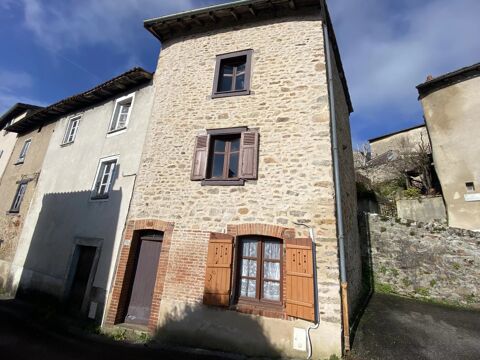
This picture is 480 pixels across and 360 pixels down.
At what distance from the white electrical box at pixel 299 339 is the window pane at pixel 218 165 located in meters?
3.89

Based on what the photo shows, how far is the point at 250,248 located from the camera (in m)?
5.71

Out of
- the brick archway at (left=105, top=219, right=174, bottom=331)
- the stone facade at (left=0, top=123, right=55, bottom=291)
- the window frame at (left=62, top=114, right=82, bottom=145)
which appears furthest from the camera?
the window frame at (left=62, top=114, right=82, bottom=145)

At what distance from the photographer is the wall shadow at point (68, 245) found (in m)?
7.06

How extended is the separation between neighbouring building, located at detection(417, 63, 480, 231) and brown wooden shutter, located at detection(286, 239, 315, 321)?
827 cm

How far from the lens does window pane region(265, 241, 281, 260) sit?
5512mm

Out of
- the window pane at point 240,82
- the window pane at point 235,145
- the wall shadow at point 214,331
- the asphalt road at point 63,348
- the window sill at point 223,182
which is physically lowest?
the asphalt road at point 63,348

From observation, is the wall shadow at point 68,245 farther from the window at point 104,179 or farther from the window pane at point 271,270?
the window pane at point 271,270

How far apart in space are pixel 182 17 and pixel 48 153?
853cm

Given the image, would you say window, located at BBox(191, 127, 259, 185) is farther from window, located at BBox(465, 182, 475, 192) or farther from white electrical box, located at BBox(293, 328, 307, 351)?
window, located at BBox(465, 182, 475, 192)

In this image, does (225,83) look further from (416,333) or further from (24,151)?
(24,151)

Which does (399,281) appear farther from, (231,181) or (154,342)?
(154,342)

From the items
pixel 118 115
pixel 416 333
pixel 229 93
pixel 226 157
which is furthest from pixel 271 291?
pixel 118 115

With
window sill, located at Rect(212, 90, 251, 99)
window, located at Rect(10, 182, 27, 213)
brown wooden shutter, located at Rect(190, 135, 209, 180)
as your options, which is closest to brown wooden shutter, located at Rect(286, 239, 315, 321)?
brown wooden shutter, located at Rect(190, 135, 209, 180)

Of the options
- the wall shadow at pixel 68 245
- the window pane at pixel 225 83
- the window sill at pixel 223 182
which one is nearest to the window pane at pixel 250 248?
the window sill at pixel 223 182
